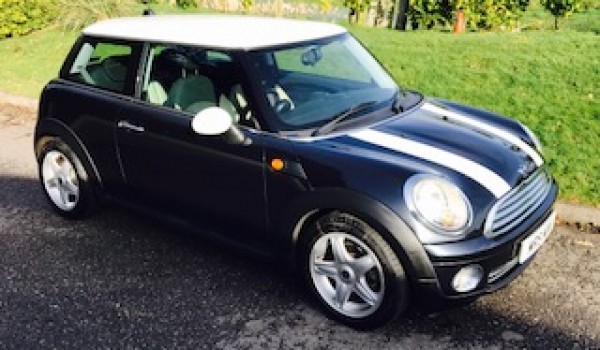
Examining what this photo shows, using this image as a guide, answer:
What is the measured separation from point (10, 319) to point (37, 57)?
828cm

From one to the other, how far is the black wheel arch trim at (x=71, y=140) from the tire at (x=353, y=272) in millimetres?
1843

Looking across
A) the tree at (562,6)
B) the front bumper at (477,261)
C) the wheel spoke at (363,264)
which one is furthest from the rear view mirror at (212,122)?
the tree at (562,6)

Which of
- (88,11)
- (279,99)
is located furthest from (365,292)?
(88,11)

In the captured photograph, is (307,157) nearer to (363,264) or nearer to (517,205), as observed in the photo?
(363,264)

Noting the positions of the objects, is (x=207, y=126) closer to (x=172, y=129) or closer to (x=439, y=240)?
(x=172, y=129)

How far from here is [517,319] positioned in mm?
3465

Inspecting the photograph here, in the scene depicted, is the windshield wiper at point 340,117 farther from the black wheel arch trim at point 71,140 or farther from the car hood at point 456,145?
the black wheel arch trim at point 71,140

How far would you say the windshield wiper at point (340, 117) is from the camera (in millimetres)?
3539

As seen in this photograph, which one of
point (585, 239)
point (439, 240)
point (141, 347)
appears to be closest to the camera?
point (439, 240)

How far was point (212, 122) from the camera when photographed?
11.0ft

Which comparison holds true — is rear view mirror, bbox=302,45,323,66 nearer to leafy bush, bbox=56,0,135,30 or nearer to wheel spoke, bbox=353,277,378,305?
wheel spoke, bbox=353,277,378,305

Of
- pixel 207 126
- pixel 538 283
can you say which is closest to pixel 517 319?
pixel 538 283

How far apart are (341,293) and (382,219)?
22.1 inches

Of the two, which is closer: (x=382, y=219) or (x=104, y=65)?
(x=382, y=219)
